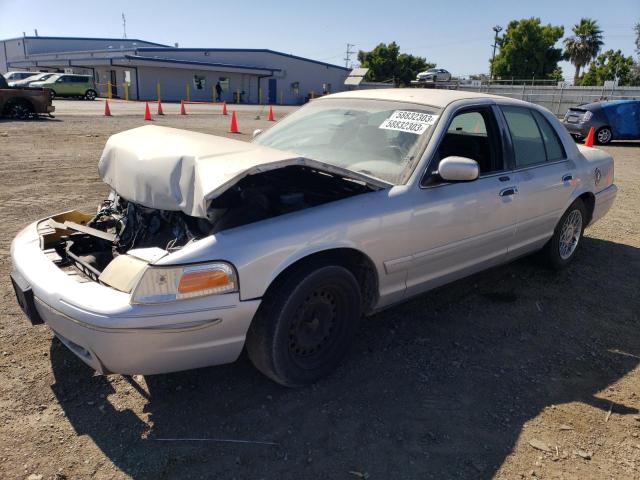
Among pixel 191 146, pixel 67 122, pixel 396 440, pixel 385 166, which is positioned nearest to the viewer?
pixel 396 440

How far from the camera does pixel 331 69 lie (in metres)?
52.7

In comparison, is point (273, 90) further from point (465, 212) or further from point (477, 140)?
point (465, 212)

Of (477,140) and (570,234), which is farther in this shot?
(570,234)

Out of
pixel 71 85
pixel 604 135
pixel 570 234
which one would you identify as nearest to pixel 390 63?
pixel 71 85

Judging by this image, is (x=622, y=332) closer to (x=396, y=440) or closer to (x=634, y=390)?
(x=634, y=390)

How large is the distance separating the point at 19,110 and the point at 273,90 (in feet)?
113

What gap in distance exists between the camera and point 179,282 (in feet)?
7.69

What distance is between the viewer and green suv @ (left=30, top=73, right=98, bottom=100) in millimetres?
32750

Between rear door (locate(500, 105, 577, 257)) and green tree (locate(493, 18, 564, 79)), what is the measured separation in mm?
61681

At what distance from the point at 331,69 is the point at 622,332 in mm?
52231

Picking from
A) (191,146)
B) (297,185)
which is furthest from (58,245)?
(297,185)

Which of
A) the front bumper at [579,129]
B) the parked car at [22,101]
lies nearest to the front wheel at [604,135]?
the front bumper at [579,129]

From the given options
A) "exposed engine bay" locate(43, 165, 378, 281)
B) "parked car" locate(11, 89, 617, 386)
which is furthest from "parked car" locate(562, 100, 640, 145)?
"exposed engine bay" locate(43, 165, 378, 281)

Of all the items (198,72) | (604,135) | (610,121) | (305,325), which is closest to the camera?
(305,325)
